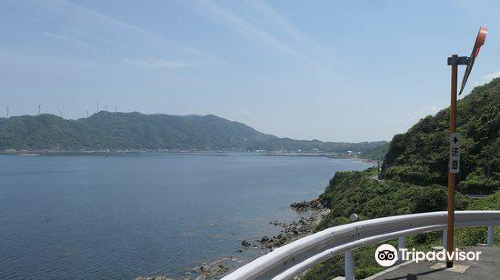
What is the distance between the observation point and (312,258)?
5.68 meters

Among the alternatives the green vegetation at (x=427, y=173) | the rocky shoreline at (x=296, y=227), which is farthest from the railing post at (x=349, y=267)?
the rocky shoreline at (x=296, y=227)

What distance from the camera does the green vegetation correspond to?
31178mm

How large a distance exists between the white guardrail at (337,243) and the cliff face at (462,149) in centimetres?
3995

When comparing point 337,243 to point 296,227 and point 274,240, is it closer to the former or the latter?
point 274,240

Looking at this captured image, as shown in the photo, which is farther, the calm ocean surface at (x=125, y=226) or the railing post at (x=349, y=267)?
the calm ocean surface at (x=125, y=226)

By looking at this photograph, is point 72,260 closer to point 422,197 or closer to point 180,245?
point 180,245

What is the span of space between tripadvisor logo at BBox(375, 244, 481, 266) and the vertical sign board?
61.6 inches

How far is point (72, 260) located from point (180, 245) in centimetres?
1125

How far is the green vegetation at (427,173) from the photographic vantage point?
31178 mm

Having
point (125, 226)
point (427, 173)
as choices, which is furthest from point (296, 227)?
point (125, 226)

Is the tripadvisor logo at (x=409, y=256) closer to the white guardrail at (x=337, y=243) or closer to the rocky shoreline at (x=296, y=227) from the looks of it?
the white guardrail at (x=337, y=243)

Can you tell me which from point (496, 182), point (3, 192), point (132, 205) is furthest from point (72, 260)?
point (3, 192)

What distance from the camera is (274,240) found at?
163 feet

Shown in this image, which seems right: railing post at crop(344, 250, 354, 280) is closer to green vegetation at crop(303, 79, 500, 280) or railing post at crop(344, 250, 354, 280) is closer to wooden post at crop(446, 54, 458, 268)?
wooden post at crop(446, 54, 458, 268)
